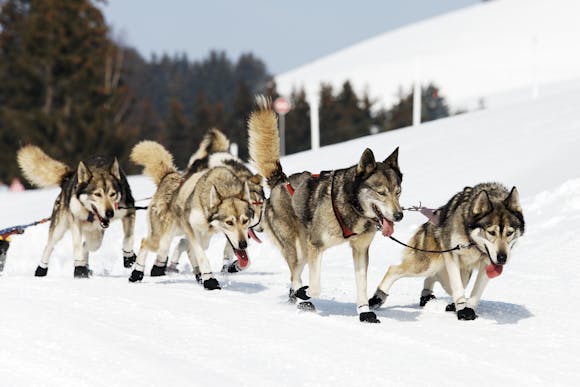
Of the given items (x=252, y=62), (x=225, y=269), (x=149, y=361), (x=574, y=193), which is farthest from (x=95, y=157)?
(x=252, y=62)

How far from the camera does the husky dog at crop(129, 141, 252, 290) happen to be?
6688 mm

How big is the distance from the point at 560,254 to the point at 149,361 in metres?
5.40

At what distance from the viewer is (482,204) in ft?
18.7

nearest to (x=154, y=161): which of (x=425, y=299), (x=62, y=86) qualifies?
(x=425, y=299)

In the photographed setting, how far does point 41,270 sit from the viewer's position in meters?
7.91

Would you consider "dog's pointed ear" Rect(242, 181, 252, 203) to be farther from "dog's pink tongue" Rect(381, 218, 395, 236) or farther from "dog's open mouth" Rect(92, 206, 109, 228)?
"dog's pink tongue" Rect(381, 218, 395, 236)

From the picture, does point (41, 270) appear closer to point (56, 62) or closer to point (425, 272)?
point (425, 272)

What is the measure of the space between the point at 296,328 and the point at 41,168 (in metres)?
4.21

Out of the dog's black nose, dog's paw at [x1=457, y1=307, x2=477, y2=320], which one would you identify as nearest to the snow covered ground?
dog's paw at [x1=457, y1=307, x2=477, y2=320]

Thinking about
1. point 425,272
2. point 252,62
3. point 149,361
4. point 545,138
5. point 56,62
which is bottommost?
point 149,361

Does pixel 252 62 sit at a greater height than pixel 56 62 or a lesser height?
greater

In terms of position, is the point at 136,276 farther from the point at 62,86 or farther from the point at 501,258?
the point at 62,86

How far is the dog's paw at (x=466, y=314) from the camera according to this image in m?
5.84

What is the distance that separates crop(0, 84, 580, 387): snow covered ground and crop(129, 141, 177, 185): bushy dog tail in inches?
43.1
